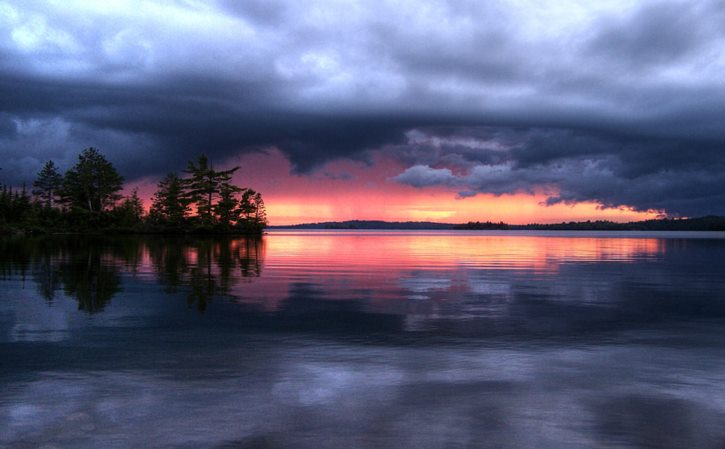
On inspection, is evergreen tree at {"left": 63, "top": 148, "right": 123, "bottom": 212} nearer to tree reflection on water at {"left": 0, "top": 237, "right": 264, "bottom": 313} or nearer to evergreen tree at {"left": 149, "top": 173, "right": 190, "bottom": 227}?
evergreen tree at {"left": 149, "top": 173, "right": 190, "bottom": 227}

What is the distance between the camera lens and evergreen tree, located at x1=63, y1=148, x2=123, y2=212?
107 meters

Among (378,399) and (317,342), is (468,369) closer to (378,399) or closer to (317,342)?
(378,399)

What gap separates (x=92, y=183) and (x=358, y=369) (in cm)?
11399

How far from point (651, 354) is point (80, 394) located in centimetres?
1094

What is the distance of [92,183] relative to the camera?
357 feet

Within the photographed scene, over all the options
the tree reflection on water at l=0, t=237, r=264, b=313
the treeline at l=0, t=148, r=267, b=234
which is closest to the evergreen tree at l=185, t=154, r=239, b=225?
the treeline at l=0, t=148, r=267, b=234

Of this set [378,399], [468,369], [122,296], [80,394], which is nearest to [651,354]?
[468,369]

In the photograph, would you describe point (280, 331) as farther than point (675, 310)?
No

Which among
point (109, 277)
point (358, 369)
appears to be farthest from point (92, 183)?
point (358, 369)

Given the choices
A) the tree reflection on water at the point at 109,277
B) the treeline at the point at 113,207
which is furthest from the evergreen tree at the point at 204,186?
the tree reflection on water at the point at 109,277

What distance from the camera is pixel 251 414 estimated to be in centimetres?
742

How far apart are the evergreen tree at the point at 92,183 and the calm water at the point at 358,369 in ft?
320

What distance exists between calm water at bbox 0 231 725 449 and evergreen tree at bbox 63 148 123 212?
97.6 m

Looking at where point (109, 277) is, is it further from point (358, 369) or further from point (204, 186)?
point (204, 186)
